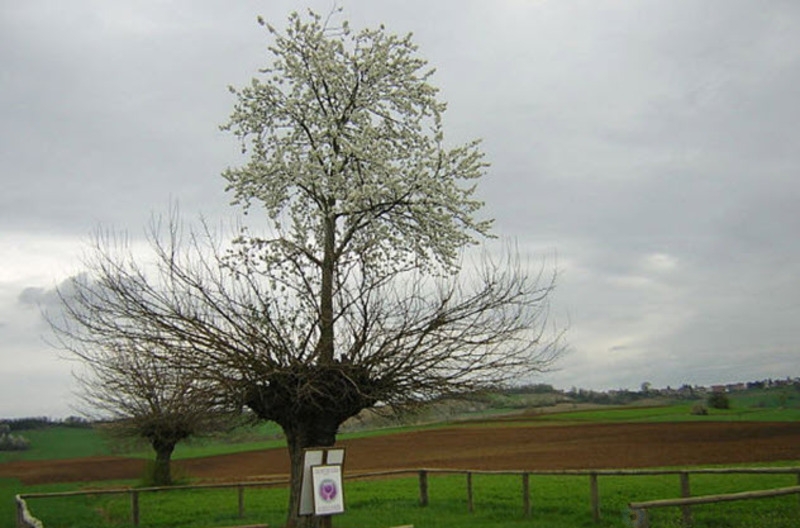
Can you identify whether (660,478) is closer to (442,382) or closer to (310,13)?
(442,382)

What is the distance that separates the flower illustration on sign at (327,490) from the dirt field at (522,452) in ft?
75.2

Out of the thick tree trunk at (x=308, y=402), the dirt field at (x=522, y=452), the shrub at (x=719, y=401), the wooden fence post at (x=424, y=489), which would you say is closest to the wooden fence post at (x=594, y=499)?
the thick tree trunk at (x=308, y=402)

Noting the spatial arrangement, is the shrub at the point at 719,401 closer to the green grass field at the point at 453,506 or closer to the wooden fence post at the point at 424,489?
the green grass field at the point at 453,506

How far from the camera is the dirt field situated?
34.5 metres

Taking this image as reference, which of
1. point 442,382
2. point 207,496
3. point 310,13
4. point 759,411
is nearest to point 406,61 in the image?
point 310,13

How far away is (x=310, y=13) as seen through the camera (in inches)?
672

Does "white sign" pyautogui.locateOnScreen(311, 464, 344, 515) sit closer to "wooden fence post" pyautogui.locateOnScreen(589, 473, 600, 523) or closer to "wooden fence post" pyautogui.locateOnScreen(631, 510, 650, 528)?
"wooden fence post" pyautogui.locateOnScreen(631, 510, 650, 528)

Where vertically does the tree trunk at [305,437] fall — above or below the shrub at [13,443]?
above

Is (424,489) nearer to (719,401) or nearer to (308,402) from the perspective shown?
(308,402)

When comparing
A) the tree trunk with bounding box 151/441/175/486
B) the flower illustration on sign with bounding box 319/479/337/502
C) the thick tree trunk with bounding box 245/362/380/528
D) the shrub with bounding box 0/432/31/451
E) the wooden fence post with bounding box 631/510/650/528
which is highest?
the thick tree trunk with bounding box 245/362/380/528

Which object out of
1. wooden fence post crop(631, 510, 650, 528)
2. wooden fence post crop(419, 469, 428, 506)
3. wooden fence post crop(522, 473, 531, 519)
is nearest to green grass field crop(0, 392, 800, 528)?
wooden fence post crop(522, 473, 531, 519)

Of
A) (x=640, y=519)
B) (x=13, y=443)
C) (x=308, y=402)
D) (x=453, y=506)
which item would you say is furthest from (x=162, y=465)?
(x=13, y=443)

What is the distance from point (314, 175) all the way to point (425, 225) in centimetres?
247

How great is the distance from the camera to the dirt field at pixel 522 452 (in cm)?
3453
